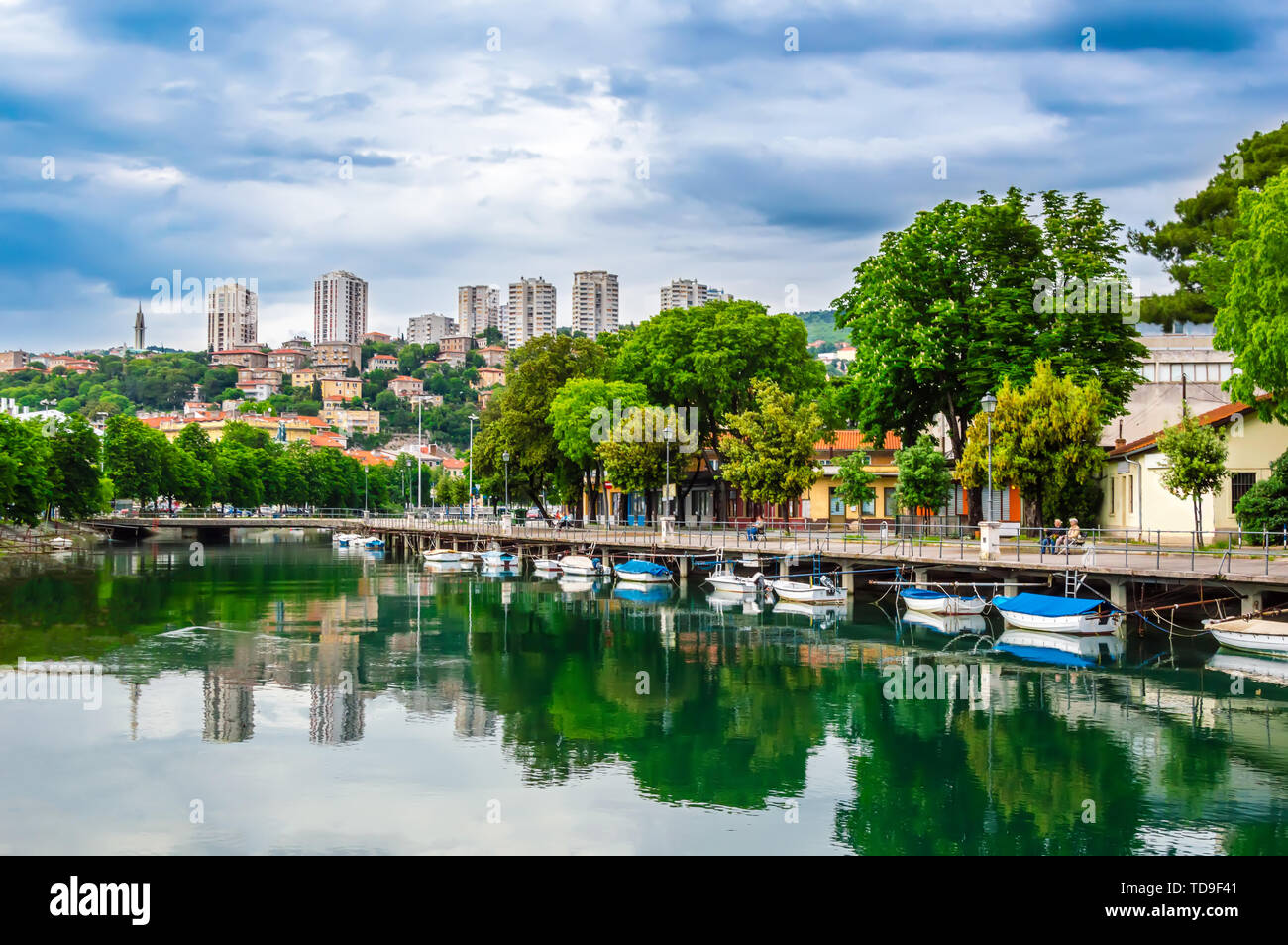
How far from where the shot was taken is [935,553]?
48.7 m

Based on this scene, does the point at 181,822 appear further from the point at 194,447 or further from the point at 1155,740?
the point at 194,447

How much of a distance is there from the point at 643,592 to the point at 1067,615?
26.4m

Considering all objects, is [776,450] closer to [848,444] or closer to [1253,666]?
[848,444]

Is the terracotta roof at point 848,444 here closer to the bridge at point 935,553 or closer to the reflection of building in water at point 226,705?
the bridge at point 935,553

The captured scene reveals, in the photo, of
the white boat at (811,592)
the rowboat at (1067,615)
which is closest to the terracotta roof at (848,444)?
the white boat at (811,592)

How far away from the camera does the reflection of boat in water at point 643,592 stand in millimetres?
56444

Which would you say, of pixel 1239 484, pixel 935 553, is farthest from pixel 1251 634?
pixel 935 553

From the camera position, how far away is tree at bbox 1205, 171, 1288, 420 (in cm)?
3766

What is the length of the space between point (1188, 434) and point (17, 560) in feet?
262

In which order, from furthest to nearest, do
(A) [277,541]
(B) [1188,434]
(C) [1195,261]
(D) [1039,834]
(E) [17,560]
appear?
→ (A) [277,541] → (E) [17,560] → (C) [1195,261] → (B) [1188,434] → (D) [1039,834]

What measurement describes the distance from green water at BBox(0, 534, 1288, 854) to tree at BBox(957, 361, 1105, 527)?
9.72 m

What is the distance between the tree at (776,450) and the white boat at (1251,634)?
2909 centimetres
